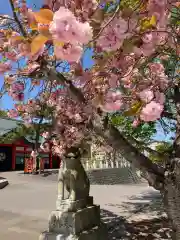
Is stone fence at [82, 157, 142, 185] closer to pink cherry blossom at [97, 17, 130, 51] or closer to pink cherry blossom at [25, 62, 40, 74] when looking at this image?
pink cherry blossom at [25, 62, 40, 74]

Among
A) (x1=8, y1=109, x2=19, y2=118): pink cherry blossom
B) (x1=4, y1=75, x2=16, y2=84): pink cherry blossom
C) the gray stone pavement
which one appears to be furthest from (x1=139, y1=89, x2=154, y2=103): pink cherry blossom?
the gray stone pavement

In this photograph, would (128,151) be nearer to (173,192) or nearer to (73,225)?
(173,192)

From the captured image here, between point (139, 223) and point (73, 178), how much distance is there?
301 centimetres

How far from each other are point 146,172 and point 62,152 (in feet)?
8.97

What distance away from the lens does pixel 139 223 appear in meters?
7.10

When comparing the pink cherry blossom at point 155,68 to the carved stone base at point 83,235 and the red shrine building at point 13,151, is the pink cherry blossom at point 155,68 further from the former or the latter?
the red shrine building at point 13,151

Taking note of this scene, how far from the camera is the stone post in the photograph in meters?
4.62

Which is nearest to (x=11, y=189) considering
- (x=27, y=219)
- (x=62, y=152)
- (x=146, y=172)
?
(x=27, y=219)

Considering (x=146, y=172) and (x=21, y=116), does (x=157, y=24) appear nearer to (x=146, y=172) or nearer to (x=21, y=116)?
(x=146, y=172)

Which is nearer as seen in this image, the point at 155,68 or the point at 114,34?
the point at 114,34

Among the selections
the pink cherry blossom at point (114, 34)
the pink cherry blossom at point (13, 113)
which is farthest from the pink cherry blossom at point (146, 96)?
the pink cherry blossom at point (13, 113)

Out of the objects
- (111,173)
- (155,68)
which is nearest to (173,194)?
(155,68)

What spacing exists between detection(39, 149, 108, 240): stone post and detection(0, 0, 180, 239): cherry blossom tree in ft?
6.90

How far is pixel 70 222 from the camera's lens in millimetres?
4613
